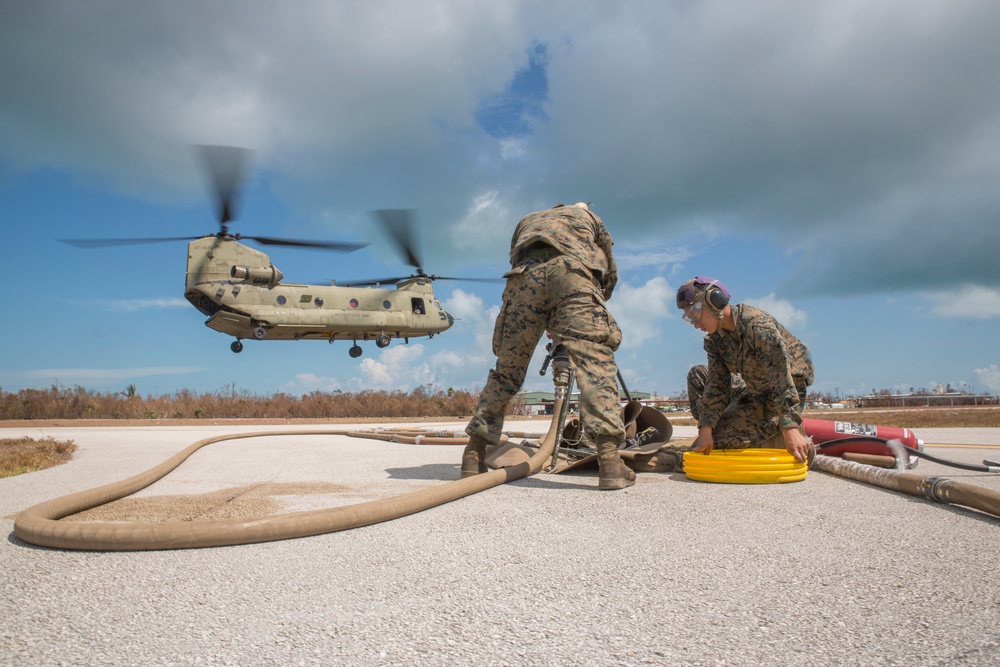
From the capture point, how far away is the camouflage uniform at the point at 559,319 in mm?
3305

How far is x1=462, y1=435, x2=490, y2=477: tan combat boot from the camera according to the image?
138 inches

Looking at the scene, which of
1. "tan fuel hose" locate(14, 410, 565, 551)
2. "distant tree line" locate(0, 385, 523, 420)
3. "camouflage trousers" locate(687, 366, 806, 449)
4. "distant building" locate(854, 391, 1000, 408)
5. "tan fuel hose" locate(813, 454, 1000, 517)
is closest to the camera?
"tan fuel hose" locate(14, 410, 565, 551)

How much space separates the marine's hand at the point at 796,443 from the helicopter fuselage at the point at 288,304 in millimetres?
20863

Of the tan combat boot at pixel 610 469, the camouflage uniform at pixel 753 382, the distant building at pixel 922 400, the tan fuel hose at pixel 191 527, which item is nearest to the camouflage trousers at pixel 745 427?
the camouflage uniform at pixel 753 382

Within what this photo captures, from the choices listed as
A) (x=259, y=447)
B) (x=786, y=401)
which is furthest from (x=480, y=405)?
(x=259, y=447)

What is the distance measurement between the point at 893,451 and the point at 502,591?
12.1 feet

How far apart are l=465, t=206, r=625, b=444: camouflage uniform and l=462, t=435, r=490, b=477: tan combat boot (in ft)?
0.18

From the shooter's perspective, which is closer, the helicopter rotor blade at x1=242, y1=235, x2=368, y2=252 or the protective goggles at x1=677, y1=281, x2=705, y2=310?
the protective goggles at x1=677, y1=281, x2=705, y2=310

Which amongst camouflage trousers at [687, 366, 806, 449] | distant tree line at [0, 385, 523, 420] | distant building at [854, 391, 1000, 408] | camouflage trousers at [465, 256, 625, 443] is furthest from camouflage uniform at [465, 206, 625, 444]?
distant building at [854, 391, 1000, 408]

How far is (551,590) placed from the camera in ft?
5.16

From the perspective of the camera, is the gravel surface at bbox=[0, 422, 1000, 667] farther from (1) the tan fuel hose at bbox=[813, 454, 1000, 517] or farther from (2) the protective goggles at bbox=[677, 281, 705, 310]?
(2) the protective goggles at bbox=[677, 281, 705, 310]

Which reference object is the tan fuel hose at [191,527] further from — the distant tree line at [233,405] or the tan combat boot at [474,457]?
the distant tree line at [233,405]

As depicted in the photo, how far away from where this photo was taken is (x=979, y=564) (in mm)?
1736

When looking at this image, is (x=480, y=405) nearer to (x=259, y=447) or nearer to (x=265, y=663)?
(x=265, y=663)
